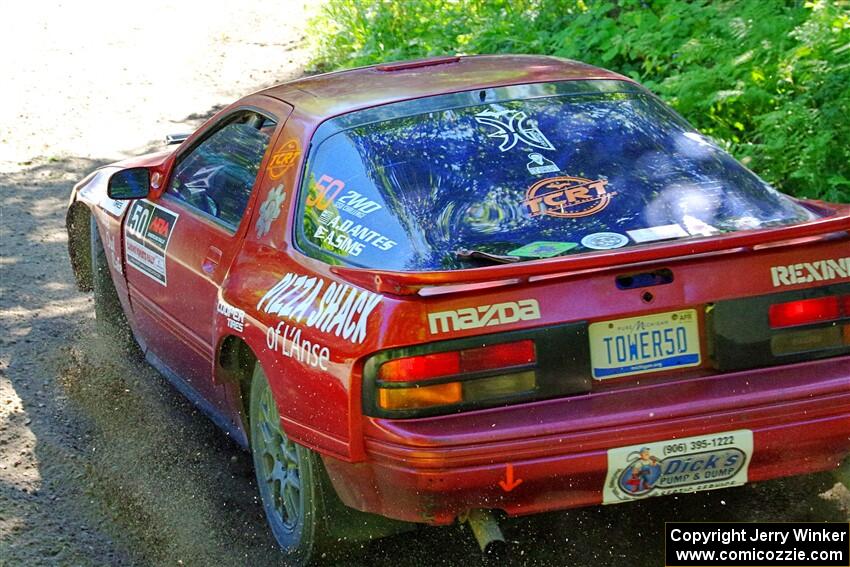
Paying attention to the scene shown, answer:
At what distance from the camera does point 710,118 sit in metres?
8.12

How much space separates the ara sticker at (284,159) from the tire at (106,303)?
2096 millimetres

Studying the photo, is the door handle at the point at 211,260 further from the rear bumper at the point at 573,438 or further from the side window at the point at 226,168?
the rear bumper at the point at 573,438

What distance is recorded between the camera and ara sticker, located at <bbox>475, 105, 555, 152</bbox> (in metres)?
4.34

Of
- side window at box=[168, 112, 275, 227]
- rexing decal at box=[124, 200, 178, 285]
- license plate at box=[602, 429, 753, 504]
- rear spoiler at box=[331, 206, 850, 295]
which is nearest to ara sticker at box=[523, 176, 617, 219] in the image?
rear spoiler at box=[331, 206, 850, 295]

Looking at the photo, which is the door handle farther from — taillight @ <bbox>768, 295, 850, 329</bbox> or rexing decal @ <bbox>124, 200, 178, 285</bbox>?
taillight @ <bbox>768, 295, 850, 329</bbox>

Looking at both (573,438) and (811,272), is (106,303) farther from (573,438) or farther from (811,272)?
(811,272)

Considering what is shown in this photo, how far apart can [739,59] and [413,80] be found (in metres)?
3.62

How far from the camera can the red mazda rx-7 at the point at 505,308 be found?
352cm

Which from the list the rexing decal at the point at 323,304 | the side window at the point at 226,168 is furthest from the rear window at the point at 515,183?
the side window at the point at 226,168

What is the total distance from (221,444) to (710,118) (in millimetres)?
4281

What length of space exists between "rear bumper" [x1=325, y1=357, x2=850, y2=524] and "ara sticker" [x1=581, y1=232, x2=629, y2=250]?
1.45 feet

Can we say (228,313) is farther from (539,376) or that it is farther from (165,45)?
(165,45)

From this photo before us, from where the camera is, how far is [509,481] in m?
3.49

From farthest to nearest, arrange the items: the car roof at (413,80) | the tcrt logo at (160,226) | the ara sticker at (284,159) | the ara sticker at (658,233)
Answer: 1. the tcrt logo at (160,226)
2. the car roof at (413,80)
3. the ara sticker at (284,159)
4. the ara sticker at (658,233)
